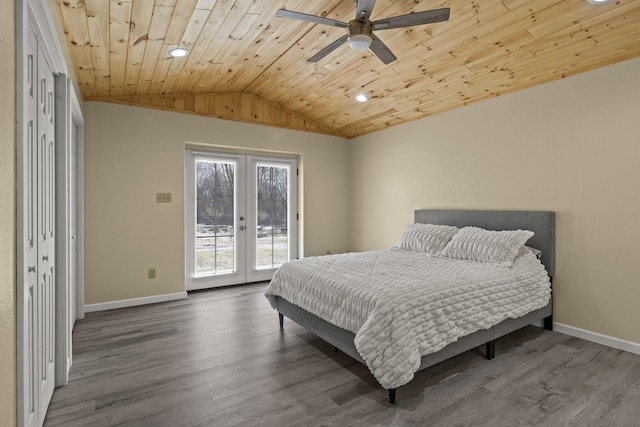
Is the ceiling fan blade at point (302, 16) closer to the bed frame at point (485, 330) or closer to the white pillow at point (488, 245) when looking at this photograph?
the bed frame at point (485, 330)

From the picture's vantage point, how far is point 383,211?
208 inches

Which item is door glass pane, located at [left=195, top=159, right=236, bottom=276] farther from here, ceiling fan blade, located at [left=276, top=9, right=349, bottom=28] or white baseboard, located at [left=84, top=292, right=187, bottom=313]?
ceiling fan blade, located at [left=276, top=9, right=349, bottom=28]

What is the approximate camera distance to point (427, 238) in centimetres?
394

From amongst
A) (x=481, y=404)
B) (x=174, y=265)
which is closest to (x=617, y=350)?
(x=481, y=404)

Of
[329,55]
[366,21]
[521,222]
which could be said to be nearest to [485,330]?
[521,222]

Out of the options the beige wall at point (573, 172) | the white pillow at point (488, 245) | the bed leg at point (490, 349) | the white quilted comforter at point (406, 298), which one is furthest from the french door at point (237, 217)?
the bed leg at point (490, 349)

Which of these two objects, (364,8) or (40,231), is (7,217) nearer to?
(40,231)

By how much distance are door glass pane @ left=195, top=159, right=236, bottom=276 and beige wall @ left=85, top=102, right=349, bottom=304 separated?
0.35m

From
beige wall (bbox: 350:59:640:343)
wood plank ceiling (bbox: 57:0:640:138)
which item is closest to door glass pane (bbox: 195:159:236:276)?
wood plank ceiling (bbox: 57:0:640:138)

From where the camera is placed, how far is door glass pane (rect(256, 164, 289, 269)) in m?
5.26

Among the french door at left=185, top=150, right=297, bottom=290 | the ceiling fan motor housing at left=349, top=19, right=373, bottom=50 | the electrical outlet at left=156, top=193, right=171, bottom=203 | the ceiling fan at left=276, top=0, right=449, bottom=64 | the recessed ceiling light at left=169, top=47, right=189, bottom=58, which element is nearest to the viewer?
the ceiling fan at left=276, top=0, right=449, bottom=64

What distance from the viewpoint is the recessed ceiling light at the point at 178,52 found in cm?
303

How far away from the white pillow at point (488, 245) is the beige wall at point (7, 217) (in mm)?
3241

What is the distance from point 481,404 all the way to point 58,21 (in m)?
3.60
